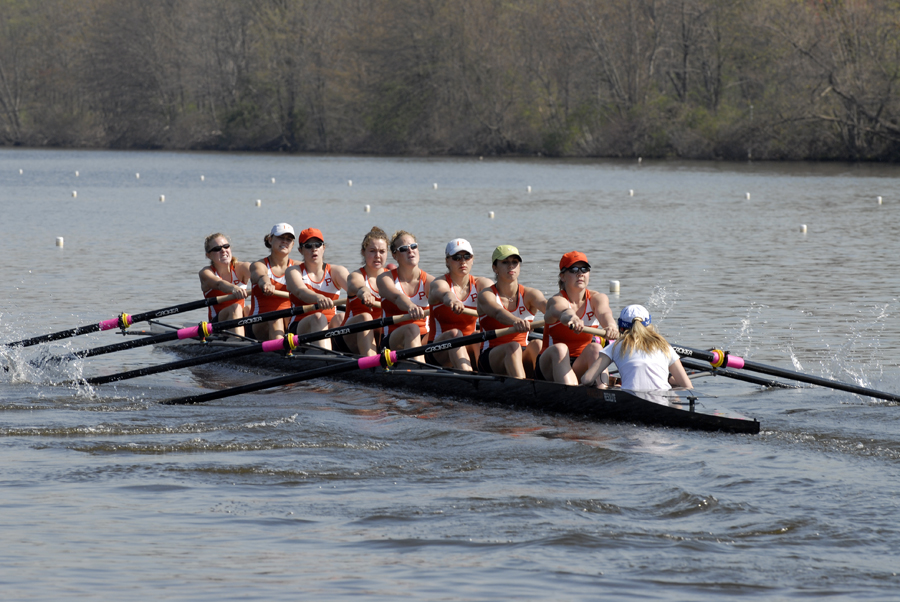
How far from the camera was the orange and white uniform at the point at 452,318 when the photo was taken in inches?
362

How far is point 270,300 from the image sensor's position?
36.7 ft

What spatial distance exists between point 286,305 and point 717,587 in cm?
698

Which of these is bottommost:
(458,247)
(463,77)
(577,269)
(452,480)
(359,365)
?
(452,480)

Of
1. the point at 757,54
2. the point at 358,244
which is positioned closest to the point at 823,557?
the point at 358,244

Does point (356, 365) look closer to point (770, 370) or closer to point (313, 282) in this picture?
point (313, 282)

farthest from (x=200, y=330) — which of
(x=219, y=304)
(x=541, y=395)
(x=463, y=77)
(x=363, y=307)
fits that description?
(x=463, y=77)

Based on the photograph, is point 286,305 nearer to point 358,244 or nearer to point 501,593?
point 501,593

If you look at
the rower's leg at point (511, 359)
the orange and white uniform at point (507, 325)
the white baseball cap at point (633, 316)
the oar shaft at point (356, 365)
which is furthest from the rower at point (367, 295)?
the white baseball cap at point (633, 316)

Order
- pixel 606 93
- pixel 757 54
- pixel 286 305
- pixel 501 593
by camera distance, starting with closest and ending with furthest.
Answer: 1. pixel 501 593
2. pixel 286 305
3. pixel 757 54
4. pixel 606 93

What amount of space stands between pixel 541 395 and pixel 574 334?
1.63 feet

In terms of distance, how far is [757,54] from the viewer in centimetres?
5316

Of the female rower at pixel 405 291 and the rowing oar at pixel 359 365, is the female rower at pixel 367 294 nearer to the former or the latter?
the female rower at pixel 405 291

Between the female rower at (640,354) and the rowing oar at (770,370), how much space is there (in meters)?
0.43

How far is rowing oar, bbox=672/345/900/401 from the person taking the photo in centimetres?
798
